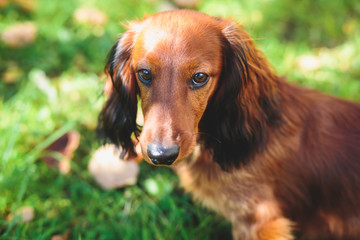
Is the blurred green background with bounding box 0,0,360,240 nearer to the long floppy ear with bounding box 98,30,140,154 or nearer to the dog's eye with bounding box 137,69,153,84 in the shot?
the long floppy ear with bounding box 98,30,140,154

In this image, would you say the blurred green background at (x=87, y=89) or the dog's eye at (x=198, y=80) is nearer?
the dog's eye at (x=198, y=80)

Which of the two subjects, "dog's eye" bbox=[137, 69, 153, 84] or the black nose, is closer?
the black nose

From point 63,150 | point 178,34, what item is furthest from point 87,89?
point 178,34

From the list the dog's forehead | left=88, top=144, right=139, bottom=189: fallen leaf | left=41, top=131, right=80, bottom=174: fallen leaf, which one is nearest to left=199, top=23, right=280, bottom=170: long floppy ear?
the dog's forehead

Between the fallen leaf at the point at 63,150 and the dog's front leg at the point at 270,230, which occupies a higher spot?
the dog's front leg at the point at 270,230

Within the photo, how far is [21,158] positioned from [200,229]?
5.20 ft

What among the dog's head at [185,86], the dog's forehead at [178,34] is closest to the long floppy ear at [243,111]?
the dog's head at [185,86]

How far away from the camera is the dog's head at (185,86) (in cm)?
185

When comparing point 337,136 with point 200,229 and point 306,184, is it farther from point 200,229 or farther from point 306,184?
point 200,229

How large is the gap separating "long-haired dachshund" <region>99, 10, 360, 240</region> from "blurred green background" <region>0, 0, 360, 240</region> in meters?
0.31

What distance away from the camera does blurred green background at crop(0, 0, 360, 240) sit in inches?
107

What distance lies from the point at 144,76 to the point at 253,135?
798 mm

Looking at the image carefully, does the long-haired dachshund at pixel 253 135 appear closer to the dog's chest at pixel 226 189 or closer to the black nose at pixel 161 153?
the dog's chest at pixel 226 189

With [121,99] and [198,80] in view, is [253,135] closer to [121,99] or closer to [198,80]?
[198,80]
